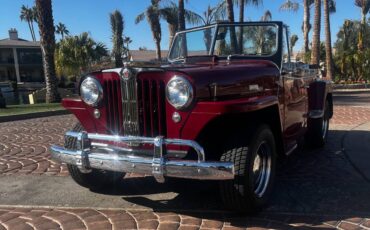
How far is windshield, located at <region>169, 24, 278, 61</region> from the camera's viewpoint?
4966 millimetres

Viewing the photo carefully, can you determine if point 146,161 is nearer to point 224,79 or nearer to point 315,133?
point 224,79

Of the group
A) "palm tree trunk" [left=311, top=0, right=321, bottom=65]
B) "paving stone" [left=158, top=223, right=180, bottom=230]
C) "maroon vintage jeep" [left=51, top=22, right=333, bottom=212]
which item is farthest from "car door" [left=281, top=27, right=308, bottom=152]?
"palm tree trunk" [left=311, top=0, right=321, bottom=65]

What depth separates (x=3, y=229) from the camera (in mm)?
3553

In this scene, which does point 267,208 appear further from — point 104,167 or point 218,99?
point 104,167

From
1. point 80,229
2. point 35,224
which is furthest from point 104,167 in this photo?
point 35,224

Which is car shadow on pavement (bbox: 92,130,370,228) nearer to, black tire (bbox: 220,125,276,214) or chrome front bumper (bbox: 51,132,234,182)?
black tire (bbox: 220,125,276,214)

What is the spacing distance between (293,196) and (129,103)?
190cm

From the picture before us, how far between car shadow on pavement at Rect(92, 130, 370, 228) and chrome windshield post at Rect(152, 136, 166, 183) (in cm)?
72

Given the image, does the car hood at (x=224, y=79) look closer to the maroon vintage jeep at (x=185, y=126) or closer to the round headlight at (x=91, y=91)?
the maroon vintage jeep at (x=185, y=126)

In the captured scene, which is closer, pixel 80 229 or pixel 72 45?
pixel 80 229

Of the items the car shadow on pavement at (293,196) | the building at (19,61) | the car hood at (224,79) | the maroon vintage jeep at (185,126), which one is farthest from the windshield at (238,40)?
the building at (19,61)

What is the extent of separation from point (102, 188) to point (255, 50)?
2.42 m

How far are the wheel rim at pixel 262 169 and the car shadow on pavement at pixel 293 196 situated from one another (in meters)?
0.21

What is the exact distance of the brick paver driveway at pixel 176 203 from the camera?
3.55m
